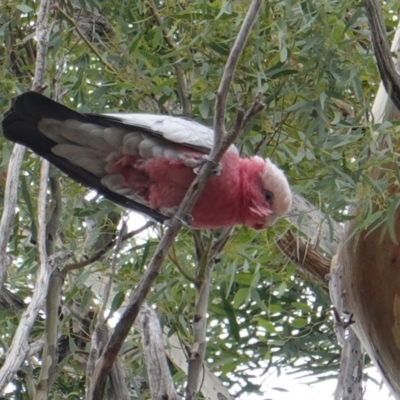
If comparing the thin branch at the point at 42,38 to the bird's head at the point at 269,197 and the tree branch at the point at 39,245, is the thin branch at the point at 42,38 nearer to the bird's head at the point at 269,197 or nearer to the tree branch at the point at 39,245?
the tree branch at the point at 39,245

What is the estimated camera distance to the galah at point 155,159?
1.92m

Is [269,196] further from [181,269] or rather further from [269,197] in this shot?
[181,269]

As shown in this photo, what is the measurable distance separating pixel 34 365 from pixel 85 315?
11.8 inches

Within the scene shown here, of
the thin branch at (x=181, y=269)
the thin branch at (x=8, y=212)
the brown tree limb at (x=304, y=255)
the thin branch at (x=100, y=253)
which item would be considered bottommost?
the thin branch at (x=8, y=212)

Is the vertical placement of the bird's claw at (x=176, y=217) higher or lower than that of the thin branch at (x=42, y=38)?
lower

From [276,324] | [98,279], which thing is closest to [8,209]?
[98,279]

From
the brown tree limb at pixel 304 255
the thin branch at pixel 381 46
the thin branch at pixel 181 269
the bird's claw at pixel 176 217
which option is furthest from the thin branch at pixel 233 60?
the brown tree limb at pixel 304 255

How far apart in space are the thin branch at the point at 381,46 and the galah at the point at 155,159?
0.35 meters

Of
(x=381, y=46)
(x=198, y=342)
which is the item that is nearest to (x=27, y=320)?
(x=198, y=342)

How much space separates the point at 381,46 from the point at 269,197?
443 mm

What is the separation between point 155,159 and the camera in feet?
6.64

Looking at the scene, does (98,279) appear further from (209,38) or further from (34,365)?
(209,38)

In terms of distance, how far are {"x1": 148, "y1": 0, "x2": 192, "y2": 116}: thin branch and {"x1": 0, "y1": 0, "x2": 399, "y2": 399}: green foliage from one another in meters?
0.02

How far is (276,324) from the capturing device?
9.23ft
